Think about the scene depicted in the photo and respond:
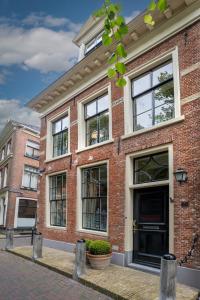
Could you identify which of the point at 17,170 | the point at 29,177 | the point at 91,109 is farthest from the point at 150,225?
the point at 29,177

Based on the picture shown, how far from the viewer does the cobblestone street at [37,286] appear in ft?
19.5

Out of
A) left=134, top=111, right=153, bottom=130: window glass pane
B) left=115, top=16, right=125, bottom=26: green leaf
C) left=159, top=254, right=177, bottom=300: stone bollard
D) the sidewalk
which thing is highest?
left=134, top=111, right=153, bottom=130: window glass pane

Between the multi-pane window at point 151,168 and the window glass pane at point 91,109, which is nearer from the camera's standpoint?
the multi-pane window at point 151,168

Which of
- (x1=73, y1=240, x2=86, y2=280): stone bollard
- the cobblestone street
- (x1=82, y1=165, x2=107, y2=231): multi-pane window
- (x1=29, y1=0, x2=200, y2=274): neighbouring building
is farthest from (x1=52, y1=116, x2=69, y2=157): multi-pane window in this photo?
(x1=73, y1=240, x2=86, y2=280): stone bollard

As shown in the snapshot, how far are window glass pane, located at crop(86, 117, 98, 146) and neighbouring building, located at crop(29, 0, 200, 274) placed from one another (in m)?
0.04

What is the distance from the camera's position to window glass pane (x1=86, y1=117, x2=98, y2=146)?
1077cm

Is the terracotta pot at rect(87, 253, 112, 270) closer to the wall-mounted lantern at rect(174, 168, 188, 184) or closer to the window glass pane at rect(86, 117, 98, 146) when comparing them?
the wall-mounted lantern at rect(174, 168, 188, 184)

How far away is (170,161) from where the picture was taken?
24.5 ft

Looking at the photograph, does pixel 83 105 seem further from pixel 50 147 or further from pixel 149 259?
pixel 149 259

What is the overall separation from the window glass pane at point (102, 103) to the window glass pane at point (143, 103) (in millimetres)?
1540

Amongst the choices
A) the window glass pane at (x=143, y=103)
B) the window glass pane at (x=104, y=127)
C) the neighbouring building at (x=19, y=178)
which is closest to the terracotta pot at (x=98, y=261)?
the window glass pane at (x=104, y=127)

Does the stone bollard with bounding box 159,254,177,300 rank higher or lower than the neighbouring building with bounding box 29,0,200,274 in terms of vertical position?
lower

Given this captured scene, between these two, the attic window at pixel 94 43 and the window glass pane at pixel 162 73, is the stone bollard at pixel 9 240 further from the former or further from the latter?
the attic window at pixel 94 43

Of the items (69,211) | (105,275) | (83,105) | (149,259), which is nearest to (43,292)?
(105,275)
